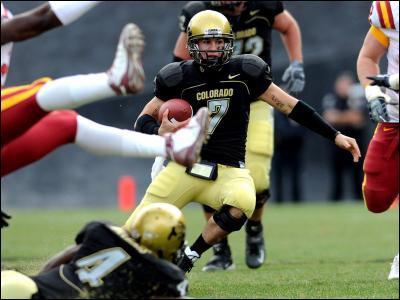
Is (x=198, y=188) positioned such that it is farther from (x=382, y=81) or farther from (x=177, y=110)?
(x=382, y=81)

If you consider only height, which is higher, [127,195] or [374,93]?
[374,93]

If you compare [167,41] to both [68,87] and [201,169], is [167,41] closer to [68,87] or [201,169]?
[201,169]

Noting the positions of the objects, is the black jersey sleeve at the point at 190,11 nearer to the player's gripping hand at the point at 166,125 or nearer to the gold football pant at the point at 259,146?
the gold football pant at the point at 259,146

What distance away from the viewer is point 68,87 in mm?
4672

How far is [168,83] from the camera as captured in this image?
624cm

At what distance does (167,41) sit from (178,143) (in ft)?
30.7

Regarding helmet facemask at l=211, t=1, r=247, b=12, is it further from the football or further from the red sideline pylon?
the red sideline pylon

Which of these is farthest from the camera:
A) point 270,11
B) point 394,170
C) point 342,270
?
point 270,11

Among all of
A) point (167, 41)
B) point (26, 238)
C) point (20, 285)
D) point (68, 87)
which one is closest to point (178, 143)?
point (68, 87)

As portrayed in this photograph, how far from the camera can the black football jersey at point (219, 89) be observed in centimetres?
623

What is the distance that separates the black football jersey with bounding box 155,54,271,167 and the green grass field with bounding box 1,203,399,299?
0.82m

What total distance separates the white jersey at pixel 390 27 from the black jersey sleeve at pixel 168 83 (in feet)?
3.90

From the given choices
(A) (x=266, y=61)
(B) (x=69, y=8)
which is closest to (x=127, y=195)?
(A) (x=266, y=61)

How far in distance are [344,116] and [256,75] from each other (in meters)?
8.07
